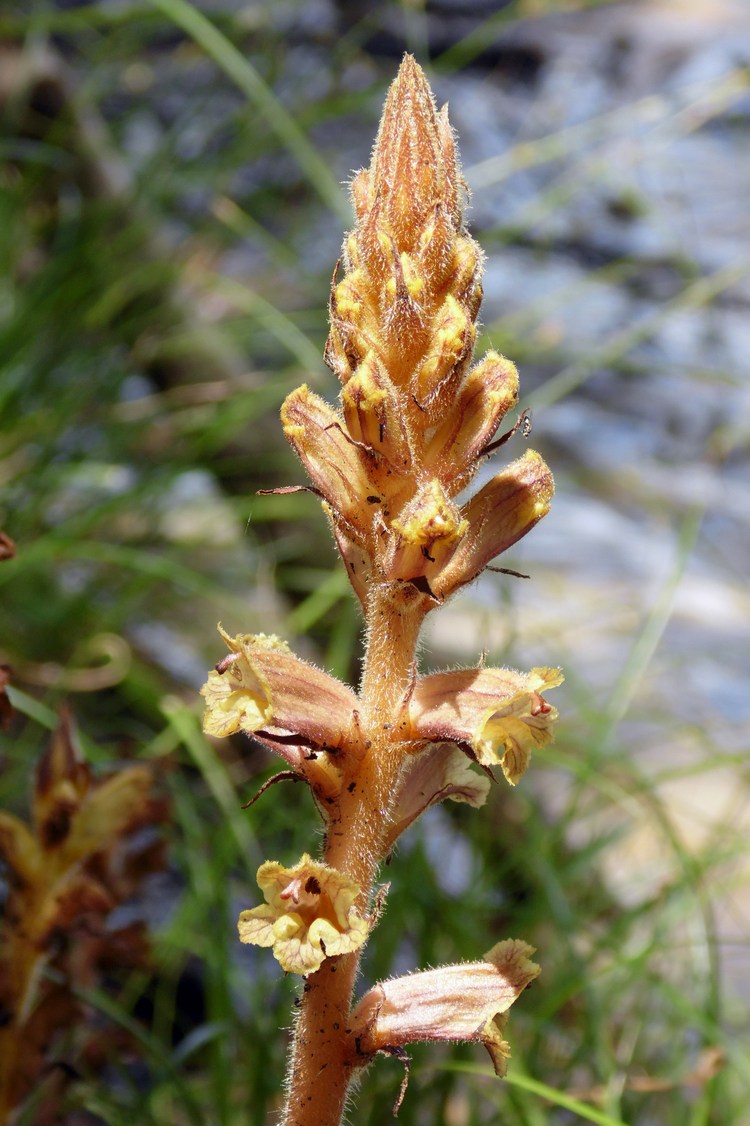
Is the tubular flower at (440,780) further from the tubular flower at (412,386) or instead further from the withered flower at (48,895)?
the withered flower at (48,895)

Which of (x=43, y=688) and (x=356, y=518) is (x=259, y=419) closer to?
(x=43, y=688)

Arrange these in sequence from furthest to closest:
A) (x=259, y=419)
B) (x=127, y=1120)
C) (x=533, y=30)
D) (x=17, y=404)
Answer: (x=533, y=30) < (x=259, y=419) < (x=17, y=404) < (x=127, y=1120)

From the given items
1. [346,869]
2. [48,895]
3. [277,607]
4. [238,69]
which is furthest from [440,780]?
[277,607]

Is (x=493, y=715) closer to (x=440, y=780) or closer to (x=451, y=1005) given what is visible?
(x=440, y=780)

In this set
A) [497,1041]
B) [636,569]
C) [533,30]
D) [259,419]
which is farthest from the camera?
[533,30]

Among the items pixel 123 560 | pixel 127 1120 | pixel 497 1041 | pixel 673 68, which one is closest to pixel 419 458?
pixel 497 1041

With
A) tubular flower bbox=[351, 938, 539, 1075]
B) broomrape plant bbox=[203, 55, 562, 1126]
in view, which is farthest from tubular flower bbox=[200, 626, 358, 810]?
tubular flower bbox=[351, 938, 539, 1075]

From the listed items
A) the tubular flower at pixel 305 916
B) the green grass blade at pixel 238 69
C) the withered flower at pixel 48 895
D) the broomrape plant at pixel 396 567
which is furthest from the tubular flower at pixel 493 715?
the green grass blade at pixel 238 69

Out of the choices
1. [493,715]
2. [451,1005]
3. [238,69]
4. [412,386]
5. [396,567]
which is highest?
[238,69]
